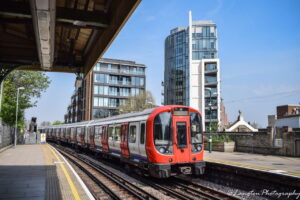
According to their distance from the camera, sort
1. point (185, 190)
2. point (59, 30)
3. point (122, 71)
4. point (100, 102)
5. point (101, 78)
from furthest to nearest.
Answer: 1. point (122, 71)
2. point (101, 78)
3. point (100, 102)
4. point (185, 190)
5. point (59, 30)

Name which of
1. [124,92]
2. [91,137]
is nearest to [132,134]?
[91,137]

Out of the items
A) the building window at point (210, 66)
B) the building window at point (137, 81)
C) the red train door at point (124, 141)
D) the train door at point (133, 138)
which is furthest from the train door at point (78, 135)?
the building window at point (137, 81)

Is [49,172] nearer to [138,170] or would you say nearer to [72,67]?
[138,170]

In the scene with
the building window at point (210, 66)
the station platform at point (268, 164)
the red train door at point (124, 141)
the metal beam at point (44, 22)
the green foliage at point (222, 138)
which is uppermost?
the building window at point (210, 66)

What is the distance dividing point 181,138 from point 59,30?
6297 millimetres

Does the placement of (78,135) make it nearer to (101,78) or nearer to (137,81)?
(101,78)

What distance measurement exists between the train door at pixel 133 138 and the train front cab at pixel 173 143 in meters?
1.32

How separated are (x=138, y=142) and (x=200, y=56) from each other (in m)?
51.4

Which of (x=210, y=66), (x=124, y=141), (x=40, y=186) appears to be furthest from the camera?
(x=210, y=66)

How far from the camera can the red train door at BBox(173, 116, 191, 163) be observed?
1136 cm

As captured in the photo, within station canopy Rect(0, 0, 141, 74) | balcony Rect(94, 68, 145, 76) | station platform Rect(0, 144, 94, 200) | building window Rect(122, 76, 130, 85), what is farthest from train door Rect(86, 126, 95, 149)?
building window Rect(122, 76, 130, 85)

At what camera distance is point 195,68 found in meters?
60.1

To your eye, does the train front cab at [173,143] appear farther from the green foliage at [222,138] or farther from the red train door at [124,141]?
the green foliage at [222,138]

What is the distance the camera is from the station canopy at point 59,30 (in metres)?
5.46
